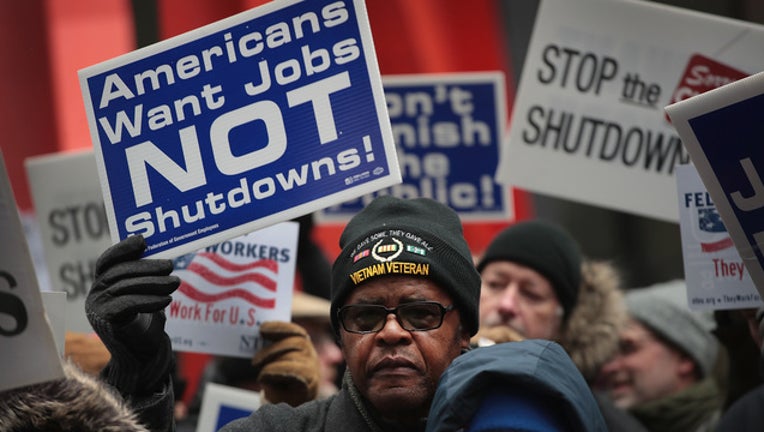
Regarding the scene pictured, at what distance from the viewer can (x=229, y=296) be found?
4238 millimetres

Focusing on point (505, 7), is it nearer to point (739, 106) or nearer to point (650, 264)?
point (650, 264)

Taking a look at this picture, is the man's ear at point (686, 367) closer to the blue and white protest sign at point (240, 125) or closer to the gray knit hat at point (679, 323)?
the gray knit hat at point (679, 323)

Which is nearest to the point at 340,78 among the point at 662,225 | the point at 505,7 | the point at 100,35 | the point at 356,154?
the point at 356,154

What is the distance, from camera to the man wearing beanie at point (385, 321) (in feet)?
10.5

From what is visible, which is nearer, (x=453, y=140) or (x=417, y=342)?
(x=417, y=342)

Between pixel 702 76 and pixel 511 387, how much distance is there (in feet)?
Result: 7.24

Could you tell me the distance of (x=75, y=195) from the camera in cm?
534

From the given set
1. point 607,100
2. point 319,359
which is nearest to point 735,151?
point 607,100

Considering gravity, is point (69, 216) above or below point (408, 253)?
below

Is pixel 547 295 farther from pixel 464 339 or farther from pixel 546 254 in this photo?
pixel 464 339

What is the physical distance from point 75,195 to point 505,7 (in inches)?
179

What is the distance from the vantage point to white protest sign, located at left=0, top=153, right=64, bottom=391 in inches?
107

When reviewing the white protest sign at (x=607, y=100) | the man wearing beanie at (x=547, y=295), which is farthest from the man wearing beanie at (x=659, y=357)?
the white protest sign at (x=607, y=100)

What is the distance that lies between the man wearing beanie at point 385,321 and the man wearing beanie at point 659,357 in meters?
2.31
